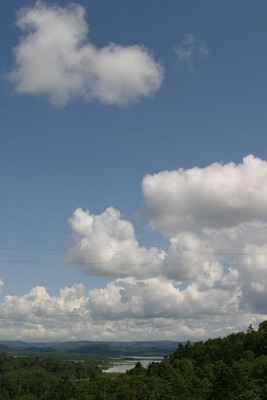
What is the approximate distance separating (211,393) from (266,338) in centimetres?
5526

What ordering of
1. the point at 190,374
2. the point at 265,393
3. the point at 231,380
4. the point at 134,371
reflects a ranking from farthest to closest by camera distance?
the point at 134,371 < the point at 190,374 < the point at 231,380 < the point at 265,393

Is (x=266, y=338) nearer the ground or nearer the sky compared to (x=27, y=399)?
nearer the sky

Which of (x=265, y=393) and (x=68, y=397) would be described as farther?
(x=68, y=397)

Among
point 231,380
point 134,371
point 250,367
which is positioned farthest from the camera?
point 134,371

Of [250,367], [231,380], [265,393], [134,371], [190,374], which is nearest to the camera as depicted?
[265,393]

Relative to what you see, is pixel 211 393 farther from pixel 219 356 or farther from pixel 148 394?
pixel 219 356

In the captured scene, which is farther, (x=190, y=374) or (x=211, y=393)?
(x=190, y=374)

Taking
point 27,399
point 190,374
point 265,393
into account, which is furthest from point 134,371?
point 265,393

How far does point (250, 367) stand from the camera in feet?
508

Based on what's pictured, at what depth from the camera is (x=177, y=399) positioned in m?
136

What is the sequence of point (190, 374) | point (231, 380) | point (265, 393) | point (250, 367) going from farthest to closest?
point (190, 374) < point (250, 367) < point (231, 380) < point (265, 393)

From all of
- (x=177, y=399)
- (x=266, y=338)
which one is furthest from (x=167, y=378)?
(x=266, y=338)

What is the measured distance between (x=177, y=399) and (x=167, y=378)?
2547 centimetres

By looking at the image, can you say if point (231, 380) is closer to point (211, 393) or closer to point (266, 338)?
point (211, 393)
